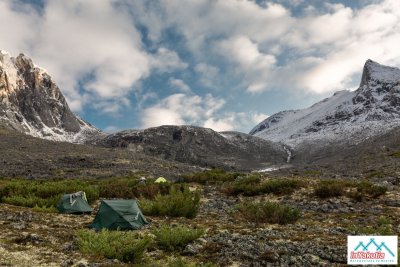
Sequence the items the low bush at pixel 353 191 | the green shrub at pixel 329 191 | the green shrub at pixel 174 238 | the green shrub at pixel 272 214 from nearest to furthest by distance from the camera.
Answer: the green shrub at pixel 174 238 → the green shrub at pixel 272 214 → the low bush at pixel 353 191 → the green shrub at pixel 329 191

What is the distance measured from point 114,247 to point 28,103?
186 meters

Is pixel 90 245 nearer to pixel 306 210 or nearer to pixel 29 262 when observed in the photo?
pixel 29 262

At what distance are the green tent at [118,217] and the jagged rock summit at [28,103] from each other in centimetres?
15091

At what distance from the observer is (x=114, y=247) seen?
493 inches

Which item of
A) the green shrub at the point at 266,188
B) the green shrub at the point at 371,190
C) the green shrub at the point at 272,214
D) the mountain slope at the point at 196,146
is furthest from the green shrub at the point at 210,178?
the mountain slope at the point at 196,146

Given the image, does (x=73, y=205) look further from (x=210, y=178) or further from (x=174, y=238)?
(x=210, y=178)

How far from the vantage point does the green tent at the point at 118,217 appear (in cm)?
1731

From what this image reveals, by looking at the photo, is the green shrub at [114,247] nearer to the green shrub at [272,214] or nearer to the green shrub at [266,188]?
the green shrub at [272,214]

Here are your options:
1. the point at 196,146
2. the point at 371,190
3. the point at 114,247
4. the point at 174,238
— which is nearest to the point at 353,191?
the point at 371,190

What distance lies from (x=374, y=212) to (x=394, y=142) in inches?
4250

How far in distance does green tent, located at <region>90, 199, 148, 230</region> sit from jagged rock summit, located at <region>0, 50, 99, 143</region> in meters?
151

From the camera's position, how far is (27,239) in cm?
1377

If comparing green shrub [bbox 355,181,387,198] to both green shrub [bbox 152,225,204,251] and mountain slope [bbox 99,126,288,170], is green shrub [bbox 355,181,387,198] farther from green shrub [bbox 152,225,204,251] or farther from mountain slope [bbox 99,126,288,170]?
mountain slope [bbox 99,126,288,170]

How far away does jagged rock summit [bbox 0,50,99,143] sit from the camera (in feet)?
546
